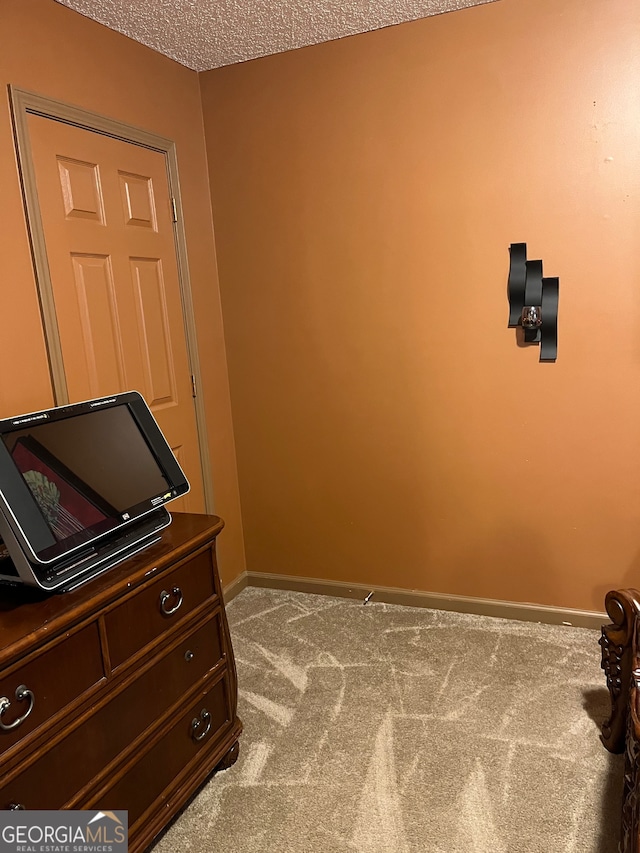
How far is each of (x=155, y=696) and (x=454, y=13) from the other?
2.68m

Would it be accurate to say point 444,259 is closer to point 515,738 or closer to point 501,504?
point 501,504

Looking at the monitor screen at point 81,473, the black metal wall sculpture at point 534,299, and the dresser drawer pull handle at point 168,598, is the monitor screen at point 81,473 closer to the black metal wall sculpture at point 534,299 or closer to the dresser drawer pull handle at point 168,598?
the dresser drawer pull handle at point 168,598

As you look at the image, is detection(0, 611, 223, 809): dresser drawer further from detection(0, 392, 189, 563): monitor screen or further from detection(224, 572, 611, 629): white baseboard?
detection(224, 572, 611, 629): white baseboard

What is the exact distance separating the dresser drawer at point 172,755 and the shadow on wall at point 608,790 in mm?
1126

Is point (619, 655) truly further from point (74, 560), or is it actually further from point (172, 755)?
point (74, 560)

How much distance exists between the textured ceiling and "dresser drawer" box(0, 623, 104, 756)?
2.13 meters

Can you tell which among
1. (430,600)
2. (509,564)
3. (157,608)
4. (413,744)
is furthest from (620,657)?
(157,608)

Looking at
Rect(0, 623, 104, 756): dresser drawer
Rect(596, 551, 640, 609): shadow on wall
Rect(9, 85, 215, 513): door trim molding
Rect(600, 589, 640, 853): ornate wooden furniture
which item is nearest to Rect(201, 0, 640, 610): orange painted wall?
Rect(596, 551, 640, 609): shadow on wall

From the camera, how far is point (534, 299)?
2.64 metres

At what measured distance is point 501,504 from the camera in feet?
9.44

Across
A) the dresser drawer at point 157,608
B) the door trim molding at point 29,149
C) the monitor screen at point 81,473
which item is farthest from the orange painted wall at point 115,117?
the dresser drawer at point 157,608

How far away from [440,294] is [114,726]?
205cm

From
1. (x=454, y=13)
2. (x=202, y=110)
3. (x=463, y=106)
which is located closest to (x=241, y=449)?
(x=202, y=110)

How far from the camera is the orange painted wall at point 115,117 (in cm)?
210
